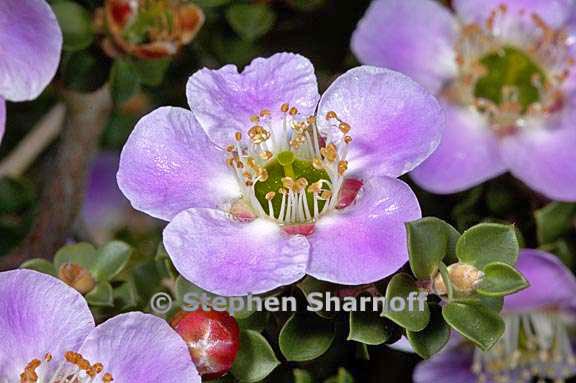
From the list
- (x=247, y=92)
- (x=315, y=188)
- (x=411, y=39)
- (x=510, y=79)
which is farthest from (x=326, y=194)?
(x=510, y=79)

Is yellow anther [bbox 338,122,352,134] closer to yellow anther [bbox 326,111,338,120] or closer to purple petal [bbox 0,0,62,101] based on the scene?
yellow anther [bbox 326,111,338,120]

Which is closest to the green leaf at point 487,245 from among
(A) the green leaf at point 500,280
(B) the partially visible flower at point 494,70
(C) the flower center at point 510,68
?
(A) the green leaf at point 500,280

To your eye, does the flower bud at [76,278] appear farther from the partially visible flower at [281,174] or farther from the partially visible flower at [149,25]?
the partially visible flower at [149,25]

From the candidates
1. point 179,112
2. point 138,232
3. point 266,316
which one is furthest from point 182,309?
point 138,232

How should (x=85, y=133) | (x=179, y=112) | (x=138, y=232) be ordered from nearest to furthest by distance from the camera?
(x=179, y=112), (x=85, y=133), (x=138, y=232)

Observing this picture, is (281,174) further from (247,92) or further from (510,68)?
(510,68)

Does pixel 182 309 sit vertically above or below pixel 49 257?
above

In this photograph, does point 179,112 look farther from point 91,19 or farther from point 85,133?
point 85,133
